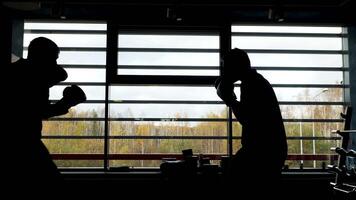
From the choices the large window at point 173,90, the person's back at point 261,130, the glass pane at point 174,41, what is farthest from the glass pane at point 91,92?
the person's back at point 261,130

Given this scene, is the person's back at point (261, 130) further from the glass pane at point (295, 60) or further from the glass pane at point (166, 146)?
the glass pane at point (295, 60)

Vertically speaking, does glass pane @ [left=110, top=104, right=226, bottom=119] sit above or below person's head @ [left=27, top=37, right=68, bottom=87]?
below

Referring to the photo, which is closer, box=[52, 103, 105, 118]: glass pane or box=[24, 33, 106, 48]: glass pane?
box=[52, 103, 105, 118]: glass pane

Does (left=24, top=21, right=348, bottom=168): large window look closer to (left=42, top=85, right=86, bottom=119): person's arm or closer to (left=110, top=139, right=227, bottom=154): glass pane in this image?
(left=110, top=139, right=227, bottom=154): glass pane

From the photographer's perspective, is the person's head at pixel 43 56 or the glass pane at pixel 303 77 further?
the glass pane at pixel 303 77

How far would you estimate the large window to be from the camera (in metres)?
4.47

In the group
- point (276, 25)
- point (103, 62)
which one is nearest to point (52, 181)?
point (103, 62)

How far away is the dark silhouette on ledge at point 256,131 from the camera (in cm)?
212

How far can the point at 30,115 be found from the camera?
82.2 inches

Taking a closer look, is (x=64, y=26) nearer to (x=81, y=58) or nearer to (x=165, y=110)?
(x=81, y=58)

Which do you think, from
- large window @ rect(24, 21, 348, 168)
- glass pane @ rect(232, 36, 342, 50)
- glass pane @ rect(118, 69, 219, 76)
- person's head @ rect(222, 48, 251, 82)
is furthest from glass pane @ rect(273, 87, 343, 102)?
person's head @ rect(222, 48, 251, 82)

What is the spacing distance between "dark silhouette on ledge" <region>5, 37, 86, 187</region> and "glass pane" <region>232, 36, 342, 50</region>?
3.10m

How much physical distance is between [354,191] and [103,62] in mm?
3177

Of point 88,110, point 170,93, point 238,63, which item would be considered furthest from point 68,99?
point 170,93
